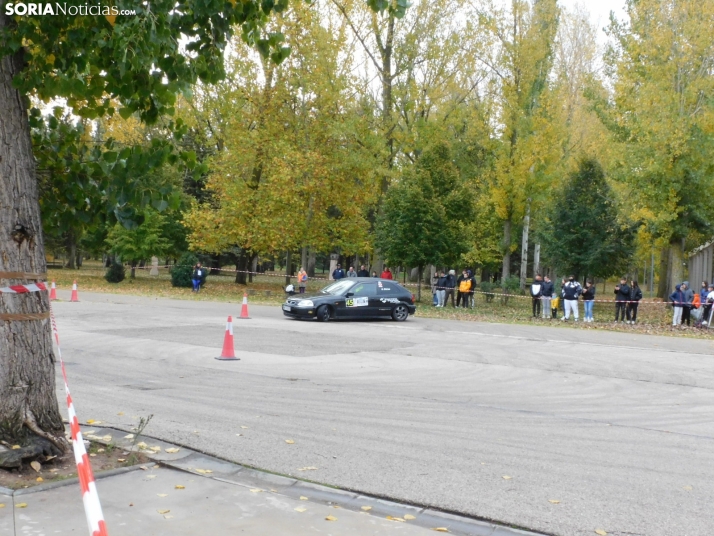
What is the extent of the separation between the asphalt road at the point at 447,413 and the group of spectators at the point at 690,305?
9.11m

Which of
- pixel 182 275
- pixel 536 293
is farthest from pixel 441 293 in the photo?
pixel 182 275

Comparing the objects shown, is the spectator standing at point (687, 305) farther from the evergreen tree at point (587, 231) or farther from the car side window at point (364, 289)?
the car side window at point (364, 289)

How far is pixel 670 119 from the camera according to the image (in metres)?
32.2

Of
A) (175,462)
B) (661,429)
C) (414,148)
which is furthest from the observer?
(414,148)

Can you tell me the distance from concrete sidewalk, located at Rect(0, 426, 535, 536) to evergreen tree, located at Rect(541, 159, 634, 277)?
29.6m

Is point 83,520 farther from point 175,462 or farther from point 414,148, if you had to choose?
point 414,148

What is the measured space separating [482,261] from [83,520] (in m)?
46.8

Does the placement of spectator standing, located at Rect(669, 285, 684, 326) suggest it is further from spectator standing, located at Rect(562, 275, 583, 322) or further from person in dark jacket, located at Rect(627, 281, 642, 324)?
spectator standing, located at Rect(562, 275, 583, 322)

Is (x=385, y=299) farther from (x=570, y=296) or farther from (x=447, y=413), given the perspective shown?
(x=447, y=413)

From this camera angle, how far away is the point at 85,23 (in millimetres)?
6996

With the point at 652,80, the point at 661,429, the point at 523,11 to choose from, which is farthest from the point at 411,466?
the point at 523,11

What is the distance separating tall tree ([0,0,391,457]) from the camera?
639 centimetres

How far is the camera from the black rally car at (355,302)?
24.0 meters

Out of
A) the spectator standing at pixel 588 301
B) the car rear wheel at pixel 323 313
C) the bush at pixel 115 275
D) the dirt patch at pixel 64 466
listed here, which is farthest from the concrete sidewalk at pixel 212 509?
the bush at pixel 115 275
